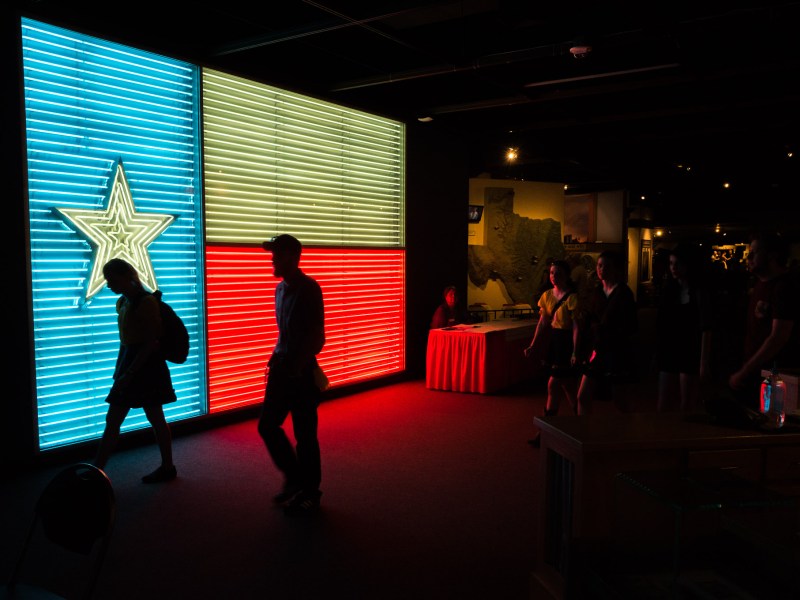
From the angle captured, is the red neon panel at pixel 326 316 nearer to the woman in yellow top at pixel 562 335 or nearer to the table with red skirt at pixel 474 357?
the table with red skirt at pixel 474 357

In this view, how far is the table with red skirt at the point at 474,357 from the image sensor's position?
25.4 ft

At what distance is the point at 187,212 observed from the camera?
5848 mm

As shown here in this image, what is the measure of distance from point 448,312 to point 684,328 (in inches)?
159

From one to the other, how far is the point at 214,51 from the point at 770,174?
13413 mm

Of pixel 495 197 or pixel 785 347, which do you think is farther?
pixel 495 197

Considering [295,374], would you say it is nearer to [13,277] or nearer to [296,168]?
[13,277]

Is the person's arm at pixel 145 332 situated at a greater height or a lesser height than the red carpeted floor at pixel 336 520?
greater

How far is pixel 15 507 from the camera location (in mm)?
4129

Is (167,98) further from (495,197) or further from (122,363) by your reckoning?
(495,197)

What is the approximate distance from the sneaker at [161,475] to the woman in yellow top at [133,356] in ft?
1.31

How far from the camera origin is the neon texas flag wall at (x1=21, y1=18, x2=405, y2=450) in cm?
486

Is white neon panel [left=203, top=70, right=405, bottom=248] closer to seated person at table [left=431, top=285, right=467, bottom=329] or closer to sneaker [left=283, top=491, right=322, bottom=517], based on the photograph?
seated person at table [left=431, top=285, right=467, bottom=329]

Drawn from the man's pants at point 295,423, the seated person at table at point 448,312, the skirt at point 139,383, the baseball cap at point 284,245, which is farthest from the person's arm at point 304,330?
the seated person at table at point 448,312

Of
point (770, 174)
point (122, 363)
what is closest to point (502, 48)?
point (122, 363)
